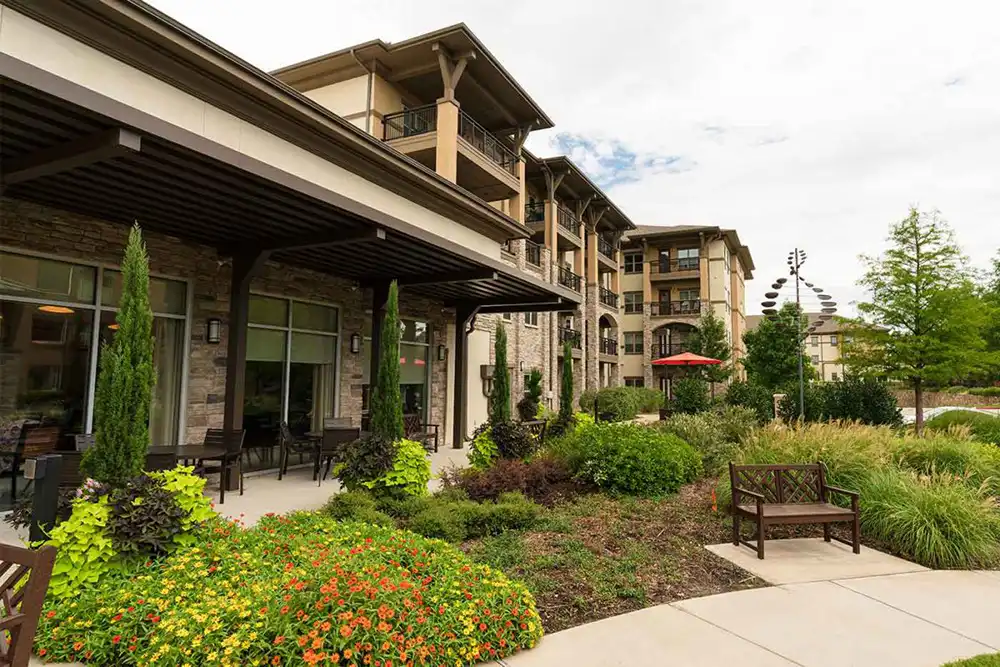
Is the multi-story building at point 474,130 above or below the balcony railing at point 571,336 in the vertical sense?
above

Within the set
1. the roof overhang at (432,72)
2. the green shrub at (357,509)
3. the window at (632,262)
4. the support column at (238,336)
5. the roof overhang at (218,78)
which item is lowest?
the green shrub at (357,509)

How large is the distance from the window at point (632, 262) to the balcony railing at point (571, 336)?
14048 mm

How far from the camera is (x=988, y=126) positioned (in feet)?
29.7

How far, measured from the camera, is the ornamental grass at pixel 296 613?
2881 mm

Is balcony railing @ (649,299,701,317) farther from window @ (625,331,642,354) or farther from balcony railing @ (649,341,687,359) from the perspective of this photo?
balcony railing @ (649,341,687,359)

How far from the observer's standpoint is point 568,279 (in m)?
25.3

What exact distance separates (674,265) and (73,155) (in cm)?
3648

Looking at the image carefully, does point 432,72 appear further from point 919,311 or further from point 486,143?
point 919,311

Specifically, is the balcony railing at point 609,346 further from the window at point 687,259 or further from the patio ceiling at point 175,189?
the patio ceiling at point 175,189

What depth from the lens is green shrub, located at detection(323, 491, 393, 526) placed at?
555cm

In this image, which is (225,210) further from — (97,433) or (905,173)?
(905,173)

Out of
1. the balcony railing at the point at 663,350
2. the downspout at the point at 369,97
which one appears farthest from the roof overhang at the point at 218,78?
the balcony railing at the point at 663,350

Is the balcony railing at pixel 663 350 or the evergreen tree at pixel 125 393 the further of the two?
the balcony railing at pixel 663 350

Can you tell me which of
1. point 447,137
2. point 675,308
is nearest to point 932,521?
point 447,137
